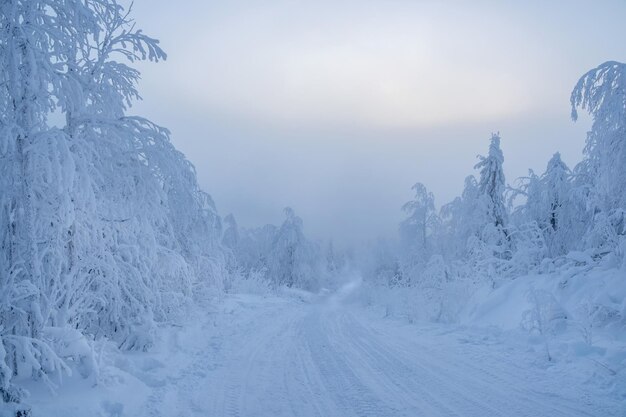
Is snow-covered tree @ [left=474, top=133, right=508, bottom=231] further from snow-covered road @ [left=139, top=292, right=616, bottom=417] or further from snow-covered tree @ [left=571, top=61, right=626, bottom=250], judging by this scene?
snow-covered road @ [left=139, top=292, right=616, bottom=417]

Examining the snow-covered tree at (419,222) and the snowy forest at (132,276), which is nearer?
the snowy forest at (132,276)

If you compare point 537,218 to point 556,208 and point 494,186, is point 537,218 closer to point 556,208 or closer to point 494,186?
point 556,208

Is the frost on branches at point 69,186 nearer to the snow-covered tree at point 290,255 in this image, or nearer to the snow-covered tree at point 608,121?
the snow-covered tree at point 608,121

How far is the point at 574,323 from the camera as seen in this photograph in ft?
27.7

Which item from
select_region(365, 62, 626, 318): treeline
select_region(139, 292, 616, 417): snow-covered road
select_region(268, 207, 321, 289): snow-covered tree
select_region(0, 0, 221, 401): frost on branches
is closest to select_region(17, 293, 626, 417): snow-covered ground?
select_region(139, 292, 616, 417): snow-covered road

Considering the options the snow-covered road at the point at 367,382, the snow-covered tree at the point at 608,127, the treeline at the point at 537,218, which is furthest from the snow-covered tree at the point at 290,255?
the snow-covered tree at the point at 608,127

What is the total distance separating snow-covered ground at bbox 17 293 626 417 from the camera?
552 cm

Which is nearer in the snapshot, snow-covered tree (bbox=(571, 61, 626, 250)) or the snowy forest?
the snowy forest

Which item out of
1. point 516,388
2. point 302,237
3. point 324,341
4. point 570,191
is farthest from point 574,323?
point 302,237

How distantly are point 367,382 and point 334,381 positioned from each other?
1.91 feet

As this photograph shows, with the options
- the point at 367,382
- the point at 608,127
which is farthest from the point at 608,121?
the point at 367,382

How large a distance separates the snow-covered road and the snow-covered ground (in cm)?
2

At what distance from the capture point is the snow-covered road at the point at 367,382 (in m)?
5.64

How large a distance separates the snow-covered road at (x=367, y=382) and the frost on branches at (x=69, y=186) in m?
1.88
